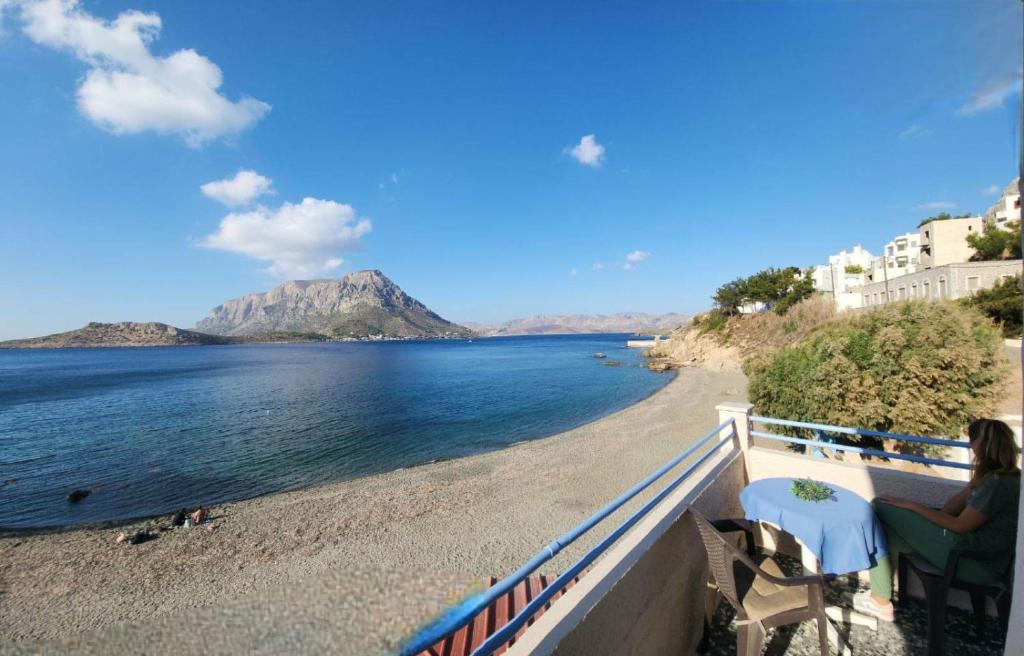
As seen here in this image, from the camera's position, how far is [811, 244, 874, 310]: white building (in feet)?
153

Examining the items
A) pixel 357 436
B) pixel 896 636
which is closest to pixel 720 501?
pixel 896 636

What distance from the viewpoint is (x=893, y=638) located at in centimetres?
351

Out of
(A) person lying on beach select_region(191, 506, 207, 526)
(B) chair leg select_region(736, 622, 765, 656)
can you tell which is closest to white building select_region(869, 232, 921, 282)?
(B) chair leg select_region(736, 622, 765, 656)

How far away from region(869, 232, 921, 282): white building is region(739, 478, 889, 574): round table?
206ft

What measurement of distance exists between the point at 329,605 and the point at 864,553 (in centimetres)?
485

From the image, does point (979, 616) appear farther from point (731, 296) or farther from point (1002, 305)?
point (731, 296)

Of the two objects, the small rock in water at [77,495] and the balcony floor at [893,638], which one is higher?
the balcony floor at [893,638]

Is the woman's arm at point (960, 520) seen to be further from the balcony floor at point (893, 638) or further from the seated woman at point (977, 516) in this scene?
the balcony floor at point (893, 638)

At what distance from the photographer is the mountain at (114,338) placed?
17350cm

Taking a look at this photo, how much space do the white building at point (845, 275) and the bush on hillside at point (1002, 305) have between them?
23994 mm

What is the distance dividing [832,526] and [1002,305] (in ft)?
96.8

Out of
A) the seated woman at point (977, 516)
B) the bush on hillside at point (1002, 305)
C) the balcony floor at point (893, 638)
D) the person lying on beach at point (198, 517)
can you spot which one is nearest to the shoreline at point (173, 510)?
the person lying on beach at point (198, 517)

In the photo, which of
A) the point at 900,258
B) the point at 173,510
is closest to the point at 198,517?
the point at 173,510

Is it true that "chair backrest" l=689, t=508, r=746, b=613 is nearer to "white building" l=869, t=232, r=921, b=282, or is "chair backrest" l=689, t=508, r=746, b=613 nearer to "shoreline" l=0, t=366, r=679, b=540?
"shoreline" l=0, t=366, r=679, b=540
